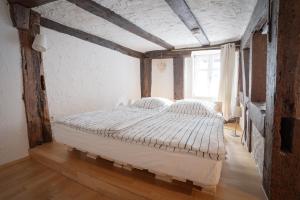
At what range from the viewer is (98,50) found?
3285 mm

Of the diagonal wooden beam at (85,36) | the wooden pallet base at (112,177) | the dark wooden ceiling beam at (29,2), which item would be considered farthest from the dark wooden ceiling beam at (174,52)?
the wooden pallet base at (112,177)

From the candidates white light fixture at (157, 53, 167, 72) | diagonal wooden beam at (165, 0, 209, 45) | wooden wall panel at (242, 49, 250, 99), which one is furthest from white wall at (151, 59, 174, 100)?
wooden wall panel at (242, 49, 250, 99)

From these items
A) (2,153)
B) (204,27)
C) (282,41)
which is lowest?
(2,153)

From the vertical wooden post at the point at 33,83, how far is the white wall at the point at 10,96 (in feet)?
0.22

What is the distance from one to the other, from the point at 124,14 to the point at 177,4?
773 millimetres

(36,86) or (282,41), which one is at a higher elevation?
(282,41)

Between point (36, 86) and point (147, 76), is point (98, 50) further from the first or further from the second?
point (147, 76)

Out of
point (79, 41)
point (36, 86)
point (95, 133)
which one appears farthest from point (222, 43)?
point (36, 86)

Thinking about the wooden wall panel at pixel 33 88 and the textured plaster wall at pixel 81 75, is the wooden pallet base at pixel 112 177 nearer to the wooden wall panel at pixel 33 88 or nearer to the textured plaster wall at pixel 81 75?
the wooden wall panel at pixel 33 88

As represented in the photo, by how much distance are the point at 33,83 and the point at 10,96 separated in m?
0.33

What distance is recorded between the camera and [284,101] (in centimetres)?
112

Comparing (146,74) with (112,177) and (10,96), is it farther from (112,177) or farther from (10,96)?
(112,177)

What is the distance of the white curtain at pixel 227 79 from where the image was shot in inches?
131

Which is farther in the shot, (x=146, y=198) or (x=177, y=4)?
(x=177, y=4)
